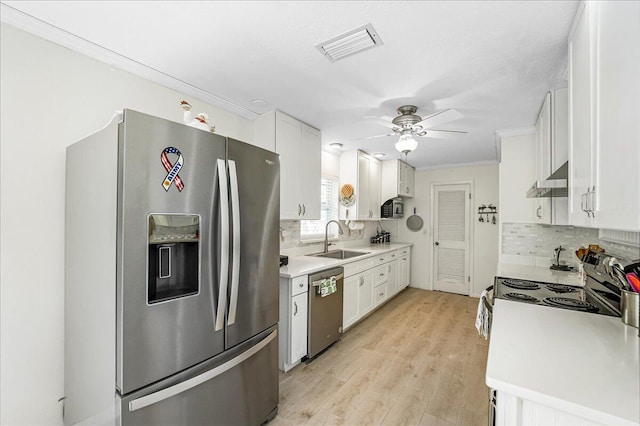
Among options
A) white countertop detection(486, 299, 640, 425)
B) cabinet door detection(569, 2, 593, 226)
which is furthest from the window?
cabinet door detection(569, 2, 593, 226)

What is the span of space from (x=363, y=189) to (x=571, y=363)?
142 inches

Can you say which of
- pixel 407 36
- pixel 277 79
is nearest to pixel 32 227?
pixel 277 79

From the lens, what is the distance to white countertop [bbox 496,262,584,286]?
101 inches

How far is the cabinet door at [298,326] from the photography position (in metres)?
2.60

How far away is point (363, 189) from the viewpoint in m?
4.54

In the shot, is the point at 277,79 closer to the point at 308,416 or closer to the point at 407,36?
the point at 407,36

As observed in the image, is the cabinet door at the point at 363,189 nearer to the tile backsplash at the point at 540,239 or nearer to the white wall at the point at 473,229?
the white wall at the point at 473,229

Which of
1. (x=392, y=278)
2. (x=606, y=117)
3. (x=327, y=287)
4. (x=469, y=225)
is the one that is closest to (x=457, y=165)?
(x=469, y=225)

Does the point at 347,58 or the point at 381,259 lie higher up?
the point at 347,58

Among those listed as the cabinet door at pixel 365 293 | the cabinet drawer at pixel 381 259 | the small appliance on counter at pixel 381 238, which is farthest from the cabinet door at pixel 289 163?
the small appliance on counter at pixel 381 238

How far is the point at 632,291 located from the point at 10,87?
328cm

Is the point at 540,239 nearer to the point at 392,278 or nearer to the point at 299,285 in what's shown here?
the point at 392,278

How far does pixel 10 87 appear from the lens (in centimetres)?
153

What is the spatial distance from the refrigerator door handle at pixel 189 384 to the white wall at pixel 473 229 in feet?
15.3
